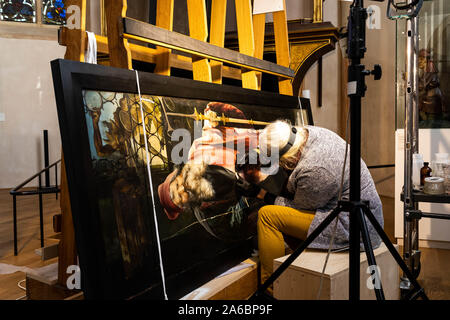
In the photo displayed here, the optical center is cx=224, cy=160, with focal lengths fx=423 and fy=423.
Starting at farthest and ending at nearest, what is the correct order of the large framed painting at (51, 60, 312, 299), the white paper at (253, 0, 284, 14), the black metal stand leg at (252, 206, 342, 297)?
the white paper at (253, 0, 284, 14) → the black metal stand leg at (252, 206, 342, 297) → the large framed painting at (51, 60, 312, 299)

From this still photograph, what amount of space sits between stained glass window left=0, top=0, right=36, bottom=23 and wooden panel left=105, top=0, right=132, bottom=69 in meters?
7.32

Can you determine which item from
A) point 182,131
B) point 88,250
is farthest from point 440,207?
point 88,250

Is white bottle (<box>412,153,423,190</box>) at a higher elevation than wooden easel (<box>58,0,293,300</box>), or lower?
lower

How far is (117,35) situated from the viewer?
1793 mm

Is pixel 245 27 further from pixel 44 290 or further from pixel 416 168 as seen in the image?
pixel 44 290

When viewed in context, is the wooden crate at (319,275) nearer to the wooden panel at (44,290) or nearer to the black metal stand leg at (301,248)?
the black metal stand leg at (301,248)

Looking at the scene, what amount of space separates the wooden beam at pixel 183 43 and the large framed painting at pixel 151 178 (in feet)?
A: 0.58

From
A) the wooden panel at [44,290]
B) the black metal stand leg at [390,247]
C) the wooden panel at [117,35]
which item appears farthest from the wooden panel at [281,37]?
the wooden panel at [44,290]

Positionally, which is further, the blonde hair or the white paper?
the white paper

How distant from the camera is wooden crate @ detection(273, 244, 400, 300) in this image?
6.29 feet

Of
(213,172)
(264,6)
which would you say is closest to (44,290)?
(213,172)

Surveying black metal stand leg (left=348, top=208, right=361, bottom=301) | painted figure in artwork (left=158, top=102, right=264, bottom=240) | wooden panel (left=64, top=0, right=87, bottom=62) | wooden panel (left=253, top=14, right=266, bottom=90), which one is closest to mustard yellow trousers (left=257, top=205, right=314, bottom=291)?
painted figure in artwork (left=158, top=102, right=264, bottom=240)

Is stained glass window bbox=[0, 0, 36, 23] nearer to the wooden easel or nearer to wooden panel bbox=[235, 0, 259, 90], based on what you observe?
the wooden easel

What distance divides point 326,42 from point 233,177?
81.9 inches
